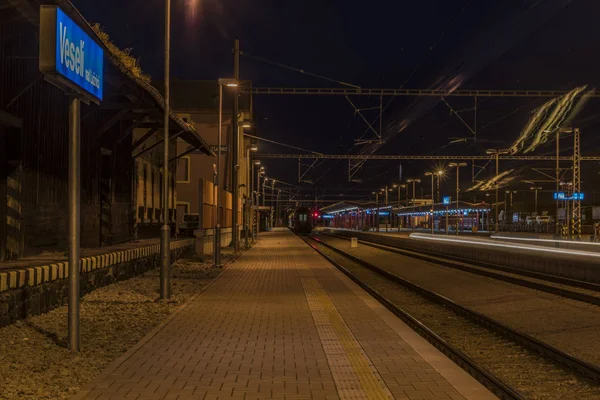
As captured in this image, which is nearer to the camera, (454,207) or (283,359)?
(283,359)

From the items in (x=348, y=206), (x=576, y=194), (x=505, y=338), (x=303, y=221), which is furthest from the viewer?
(x=348, y=206)

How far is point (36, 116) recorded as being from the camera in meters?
13.7

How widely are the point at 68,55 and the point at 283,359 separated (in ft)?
14.6

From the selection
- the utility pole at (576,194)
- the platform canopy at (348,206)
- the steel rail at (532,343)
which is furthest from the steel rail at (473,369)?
the platform canopy at (348,206)

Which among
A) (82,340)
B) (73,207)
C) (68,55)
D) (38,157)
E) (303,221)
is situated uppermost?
(68,55)

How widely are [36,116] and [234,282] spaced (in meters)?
7.40

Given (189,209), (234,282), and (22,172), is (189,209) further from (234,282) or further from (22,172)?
(22,172)

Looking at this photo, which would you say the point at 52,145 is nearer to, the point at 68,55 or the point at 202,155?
the point at 68,55

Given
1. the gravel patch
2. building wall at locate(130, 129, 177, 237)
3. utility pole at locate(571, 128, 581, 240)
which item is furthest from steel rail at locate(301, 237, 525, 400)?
utility pole at locate(571, 128, 581, 240)

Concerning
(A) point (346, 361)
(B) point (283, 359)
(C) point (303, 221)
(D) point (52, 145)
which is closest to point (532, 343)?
(A) point (346, 361)

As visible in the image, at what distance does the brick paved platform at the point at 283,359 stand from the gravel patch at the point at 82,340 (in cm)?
35

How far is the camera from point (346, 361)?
7680 millimetres

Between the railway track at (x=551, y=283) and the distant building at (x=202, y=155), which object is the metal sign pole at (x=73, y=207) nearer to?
the railway track at (x=551, y=283)

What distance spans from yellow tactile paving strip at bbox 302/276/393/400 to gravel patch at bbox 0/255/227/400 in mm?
2710
